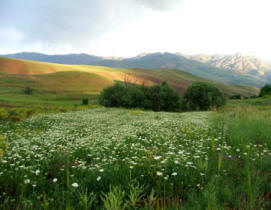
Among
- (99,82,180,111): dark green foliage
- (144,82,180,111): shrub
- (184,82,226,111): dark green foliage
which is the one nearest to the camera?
(99,82,180,111): dark green foliage

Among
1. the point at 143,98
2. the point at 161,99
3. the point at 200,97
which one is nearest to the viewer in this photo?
the point at 161,99

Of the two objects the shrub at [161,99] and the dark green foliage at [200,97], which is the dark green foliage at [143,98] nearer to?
the shrub at [161,99]

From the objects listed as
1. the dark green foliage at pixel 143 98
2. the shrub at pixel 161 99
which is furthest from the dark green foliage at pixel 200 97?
the shrub at pixel 161 99

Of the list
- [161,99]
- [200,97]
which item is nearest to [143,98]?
[161,99]

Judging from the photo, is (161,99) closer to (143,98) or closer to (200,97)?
(143,98)

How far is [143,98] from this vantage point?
44.7m

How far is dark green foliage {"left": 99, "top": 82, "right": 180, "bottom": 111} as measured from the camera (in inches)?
1729

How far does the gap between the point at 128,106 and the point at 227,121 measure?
110 ft

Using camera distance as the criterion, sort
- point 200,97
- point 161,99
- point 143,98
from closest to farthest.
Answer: point 161,99 → point 143,98 → point 200,97

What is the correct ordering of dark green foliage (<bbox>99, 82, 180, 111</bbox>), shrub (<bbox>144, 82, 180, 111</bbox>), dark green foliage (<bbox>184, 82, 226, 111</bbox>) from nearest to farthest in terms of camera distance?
dark green foliage (<bbox>99, 82, 180, 111</bbox>) < shrub (<bbox>144, 82, 180, 111</bbox>) < dark green foliage (<bbox>184, 82, 226, 111</bbox>)

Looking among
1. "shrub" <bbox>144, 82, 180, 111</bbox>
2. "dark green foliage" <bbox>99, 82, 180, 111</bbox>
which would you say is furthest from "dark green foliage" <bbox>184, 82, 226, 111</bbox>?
"shrub" <bbox>144, 82, 180, 111</bbox>

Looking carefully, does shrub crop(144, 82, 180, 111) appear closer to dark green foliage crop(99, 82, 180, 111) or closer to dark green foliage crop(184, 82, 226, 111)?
dark green foliage crop(99, 82, 180, 111)

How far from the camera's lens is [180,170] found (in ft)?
13.5

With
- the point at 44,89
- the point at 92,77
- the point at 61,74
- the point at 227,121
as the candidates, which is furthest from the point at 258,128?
the point at 61,74
